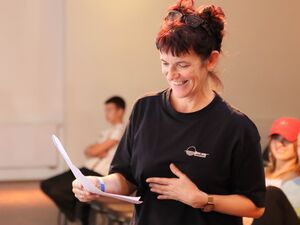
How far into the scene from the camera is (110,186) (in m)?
1.59

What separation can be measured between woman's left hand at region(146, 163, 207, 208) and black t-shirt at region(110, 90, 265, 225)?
0.03 m

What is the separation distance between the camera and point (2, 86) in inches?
257

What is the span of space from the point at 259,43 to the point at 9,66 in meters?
2.95

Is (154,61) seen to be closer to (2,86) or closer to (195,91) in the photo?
(2,86)

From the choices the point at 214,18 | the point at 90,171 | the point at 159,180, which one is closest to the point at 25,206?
the point at 90,171

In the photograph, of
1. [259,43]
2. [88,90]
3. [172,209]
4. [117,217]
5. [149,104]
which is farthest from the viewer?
[259,43]

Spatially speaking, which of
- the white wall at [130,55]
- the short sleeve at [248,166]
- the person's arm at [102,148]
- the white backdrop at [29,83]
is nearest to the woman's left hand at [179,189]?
the short sleeve at [248,166]

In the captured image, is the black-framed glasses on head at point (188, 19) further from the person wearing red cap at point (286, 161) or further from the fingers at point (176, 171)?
the person wearing red cap at point (286, 161)

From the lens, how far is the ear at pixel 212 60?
1.50m

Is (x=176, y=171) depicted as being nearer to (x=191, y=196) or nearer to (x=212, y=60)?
(x=191, y=196)

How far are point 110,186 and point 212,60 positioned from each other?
441 mm

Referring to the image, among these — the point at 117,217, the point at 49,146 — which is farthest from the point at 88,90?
the point at 117,217

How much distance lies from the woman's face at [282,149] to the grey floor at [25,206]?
2188 mm

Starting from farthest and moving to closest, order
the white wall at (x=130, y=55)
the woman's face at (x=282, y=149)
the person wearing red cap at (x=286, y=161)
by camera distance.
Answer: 1. the white wall at (x=130, y=55)
2. the woman's face at (x=282, y=149)
3. the person wearing red cap at (x=286, y=161)
